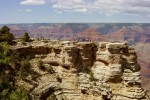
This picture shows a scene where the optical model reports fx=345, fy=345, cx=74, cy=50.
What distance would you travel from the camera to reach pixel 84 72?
49.5m

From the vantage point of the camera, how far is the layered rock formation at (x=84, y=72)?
4544 centimetres

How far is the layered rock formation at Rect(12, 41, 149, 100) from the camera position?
45438 millimetres

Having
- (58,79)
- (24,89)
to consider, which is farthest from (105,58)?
(24,89)

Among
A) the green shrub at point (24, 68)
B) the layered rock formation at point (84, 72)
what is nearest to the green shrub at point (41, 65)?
the layered rock formation at point (84, 72)

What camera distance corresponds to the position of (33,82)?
4912 cm

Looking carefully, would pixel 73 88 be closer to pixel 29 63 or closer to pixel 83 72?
pixel 83 72

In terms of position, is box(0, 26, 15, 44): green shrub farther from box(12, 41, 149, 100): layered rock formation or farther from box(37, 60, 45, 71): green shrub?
box(37, 60, 45, 71): green shrub

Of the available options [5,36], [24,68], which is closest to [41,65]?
[24,68]

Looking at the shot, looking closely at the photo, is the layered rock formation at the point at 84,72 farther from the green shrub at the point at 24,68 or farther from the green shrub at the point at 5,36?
the green shrub at the point at 5,36

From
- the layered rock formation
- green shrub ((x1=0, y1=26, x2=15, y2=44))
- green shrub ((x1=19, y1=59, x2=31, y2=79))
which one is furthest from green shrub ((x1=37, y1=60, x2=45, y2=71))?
green shrub ((x1=0, y1=26, x2=15, y2=44))

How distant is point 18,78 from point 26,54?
560cm

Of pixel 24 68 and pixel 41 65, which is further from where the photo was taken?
pixel 41 65

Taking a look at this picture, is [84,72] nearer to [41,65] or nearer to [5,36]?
[41,65]

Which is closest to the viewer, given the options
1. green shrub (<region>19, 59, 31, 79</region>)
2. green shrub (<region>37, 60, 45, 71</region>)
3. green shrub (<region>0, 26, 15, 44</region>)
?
green shrub (<region>19, 59, 31, 79</region>)
